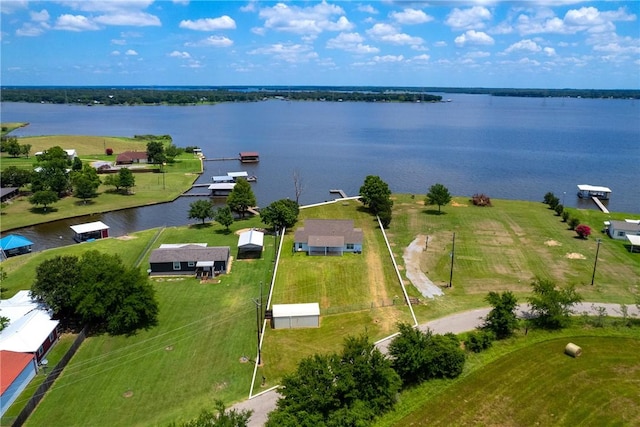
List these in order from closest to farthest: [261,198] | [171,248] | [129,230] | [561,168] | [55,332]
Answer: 1. [55,332]
2. [171,248]
3. [129,230]
4. [261,198]
5. [561,168]

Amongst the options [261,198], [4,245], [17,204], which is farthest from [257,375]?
[17,204]

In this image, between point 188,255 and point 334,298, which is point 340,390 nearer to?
point 334,298

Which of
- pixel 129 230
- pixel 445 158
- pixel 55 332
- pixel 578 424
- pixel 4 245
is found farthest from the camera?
pixel 445 158

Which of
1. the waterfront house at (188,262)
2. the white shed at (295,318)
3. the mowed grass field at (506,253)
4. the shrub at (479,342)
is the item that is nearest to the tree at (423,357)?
the shrub at (479,342)

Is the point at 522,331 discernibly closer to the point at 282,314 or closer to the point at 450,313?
the point at 450,313

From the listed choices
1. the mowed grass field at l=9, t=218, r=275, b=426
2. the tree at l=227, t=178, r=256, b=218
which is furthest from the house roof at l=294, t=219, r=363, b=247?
the tree at l=227, t=178, r=256, b=218

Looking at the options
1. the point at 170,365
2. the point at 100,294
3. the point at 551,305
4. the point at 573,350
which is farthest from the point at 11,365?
the point at 551,305

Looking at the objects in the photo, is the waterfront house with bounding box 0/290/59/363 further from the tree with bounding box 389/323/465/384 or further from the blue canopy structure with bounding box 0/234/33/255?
the tree with bounding box 389/323/465/384

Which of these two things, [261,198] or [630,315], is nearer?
[630,315]
